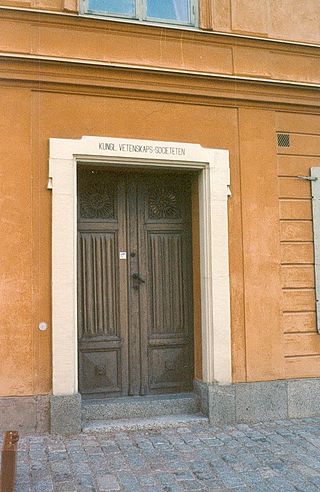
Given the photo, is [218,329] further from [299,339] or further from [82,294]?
[82,294]

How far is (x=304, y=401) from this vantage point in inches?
254

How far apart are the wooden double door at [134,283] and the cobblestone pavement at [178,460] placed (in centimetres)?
85

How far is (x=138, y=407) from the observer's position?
20.1 feet

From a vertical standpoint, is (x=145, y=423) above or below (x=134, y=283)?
below

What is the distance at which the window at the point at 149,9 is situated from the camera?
624 cm

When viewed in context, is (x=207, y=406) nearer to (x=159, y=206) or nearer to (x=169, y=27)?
(x=159, y=206)

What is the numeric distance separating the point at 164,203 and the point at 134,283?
1.07 metres

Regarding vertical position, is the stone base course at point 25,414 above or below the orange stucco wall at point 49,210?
below

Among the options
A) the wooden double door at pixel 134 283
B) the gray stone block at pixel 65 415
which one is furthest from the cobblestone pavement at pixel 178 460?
the wooden double door at pixel 134 283

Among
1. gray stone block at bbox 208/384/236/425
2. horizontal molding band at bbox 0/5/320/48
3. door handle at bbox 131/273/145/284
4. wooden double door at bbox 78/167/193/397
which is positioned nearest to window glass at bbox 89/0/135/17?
horizontal molding band at bbox 0/5/320/48

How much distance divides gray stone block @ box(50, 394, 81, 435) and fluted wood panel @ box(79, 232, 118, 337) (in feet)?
2.91

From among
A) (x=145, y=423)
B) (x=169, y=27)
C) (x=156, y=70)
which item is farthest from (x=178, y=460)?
(x=169, y=27)

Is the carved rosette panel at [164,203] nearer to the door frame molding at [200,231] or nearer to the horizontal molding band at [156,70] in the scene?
the door frame molding at [200,231]

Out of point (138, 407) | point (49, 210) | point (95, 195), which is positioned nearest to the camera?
point (49, 210)
